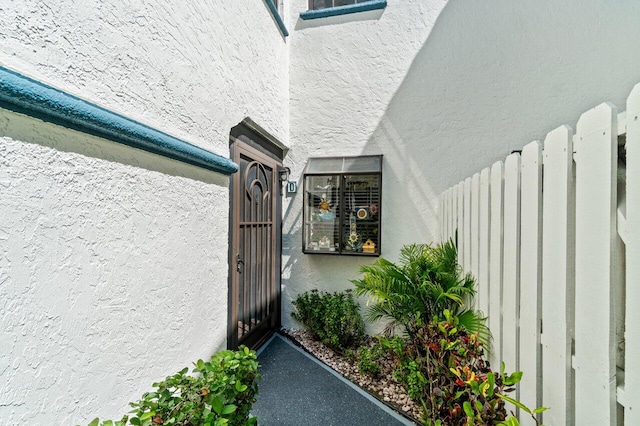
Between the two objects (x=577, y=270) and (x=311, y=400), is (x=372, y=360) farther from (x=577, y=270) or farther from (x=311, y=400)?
(x=577, y=270)

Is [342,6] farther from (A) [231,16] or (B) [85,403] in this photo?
(B) [85,403]

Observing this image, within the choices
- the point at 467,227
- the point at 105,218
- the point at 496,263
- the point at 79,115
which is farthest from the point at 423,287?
the point at 79,115

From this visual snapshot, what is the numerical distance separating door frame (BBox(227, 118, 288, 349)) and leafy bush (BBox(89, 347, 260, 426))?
4.06ft

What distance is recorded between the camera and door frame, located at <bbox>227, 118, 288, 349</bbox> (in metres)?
3.15

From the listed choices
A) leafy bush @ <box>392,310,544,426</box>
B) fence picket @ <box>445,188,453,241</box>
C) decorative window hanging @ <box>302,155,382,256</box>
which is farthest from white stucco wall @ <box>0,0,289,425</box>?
fence picket @ <box>445,188,453,241</box>

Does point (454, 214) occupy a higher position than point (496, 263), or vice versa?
point (454, 214)

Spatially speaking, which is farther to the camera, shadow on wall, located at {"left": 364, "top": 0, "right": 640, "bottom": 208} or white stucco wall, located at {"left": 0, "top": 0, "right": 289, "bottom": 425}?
shadow on wall, located at {"left": 364, "top": 0, "right": 640, "bottom": 208}

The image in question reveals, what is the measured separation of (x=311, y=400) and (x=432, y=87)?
4.59 meters

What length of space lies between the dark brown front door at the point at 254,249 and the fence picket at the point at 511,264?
8.53ft

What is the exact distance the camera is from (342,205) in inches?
172

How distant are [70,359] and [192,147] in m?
1.56

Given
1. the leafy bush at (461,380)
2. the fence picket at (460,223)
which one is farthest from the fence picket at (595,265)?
the fence picket at (460,223)

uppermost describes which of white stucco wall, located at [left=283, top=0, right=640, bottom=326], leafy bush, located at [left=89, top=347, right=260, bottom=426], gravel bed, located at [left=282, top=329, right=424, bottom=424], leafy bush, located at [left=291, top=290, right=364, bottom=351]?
white stucco wall, located at [left=283, top=0, right=640, bottom=326]

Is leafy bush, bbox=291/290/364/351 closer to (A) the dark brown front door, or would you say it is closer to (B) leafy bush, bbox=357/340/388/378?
A: (B) leafy bush, bbox=357/340/388/378
